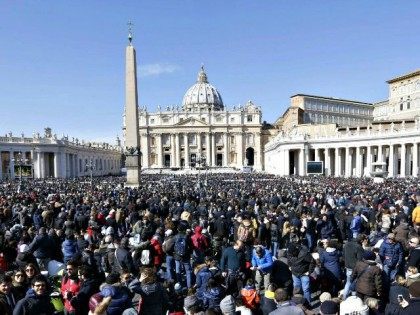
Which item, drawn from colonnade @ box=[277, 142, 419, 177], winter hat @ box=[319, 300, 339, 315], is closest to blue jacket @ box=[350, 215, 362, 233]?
winter hat @ box=[319, 300, 339, 315]

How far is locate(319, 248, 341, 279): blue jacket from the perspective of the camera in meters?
6.68

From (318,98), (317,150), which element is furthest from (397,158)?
(318,98)

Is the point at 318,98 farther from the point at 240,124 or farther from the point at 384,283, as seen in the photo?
the point at 384,283

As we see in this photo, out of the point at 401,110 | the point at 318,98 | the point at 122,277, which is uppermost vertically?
the point at 318,98

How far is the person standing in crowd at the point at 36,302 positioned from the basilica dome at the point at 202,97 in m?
115

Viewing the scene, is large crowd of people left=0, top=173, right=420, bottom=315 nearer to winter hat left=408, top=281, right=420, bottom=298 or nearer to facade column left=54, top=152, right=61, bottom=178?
winter hat left=408, top=281, right=420, bottom=298

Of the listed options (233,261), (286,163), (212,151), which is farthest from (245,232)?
(212,151)

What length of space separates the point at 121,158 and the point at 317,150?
68.3m

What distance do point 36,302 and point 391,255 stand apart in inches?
239

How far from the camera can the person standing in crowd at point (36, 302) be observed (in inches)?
153

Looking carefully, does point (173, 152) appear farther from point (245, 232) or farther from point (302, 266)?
point (302, 266)

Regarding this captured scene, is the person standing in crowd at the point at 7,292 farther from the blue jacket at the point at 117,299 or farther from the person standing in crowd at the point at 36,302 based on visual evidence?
the blue jacket at the point at 117,299

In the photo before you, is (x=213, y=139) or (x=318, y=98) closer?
(x=318, y=98)

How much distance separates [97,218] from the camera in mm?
11297
